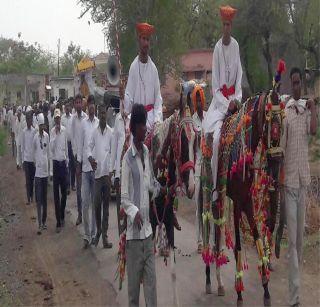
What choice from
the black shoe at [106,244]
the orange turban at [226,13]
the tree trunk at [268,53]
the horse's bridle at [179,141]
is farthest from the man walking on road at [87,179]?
the tree trunk at [268,53]

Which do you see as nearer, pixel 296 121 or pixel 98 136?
pixel 296 121

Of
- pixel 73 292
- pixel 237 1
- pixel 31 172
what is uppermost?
pixel 237 1

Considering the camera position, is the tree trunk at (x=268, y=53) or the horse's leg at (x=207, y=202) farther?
the tree trunk at (x=268, y=53)

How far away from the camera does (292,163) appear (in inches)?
252

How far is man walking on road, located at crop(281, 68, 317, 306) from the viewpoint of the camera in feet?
20.6

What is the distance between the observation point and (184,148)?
600 centimetres

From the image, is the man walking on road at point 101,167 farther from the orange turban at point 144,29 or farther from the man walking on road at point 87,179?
the orange turban at point 144,29

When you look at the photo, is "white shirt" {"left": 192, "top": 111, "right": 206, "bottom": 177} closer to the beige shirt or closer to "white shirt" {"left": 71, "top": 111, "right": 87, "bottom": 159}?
the beige shirt

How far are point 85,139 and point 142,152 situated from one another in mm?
4460

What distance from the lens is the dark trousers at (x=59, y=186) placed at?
417 inches

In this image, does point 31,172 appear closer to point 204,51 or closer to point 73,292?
point 73,292

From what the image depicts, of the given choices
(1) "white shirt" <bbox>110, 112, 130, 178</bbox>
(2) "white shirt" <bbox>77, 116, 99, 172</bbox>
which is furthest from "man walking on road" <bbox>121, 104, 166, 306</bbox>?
(2) "white shirt" <bbox>77, 116, 99, 172</bbox>

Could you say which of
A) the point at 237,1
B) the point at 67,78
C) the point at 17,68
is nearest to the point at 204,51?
the point at 237,1

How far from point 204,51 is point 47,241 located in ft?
94.0
